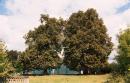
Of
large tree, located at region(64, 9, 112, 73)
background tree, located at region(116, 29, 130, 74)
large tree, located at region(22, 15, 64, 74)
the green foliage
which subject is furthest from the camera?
large tree, located at region(22, 15, 64, 74)

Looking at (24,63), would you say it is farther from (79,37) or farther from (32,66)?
(79,37)

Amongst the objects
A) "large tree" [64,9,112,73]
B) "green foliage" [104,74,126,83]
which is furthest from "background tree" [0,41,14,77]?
"large tree" [64,9,112,73]

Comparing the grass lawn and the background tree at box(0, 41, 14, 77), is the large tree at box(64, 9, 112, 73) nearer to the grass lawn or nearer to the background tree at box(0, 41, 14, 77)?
the grass lawn

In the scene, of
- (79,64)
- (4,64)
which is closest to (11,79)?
(4,64)

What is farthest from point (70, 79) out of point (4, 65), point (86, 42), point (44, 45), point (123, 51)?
point (4, 65)

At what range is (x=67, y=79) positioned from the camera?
5956 centimetres

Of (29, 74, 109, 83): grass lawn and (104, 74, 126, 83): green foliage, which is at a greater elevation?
(29, 74, 109, 83): grass lawn

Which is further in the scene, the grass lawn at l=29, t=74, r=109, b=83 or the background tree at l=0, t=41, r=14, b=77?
the grass lawn at l=29, t=74, r=109, b=83

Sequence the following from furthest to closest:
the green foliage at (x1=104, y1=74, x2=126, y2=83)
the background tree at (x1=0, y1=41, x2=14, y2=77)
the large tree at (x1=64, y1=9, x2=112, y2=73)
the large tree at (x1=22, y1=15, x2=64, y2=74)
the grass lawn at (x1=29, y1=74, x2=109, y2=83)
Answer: the large tree at (x1=22, y1=15, x2=64, y2=74) → the large tree at (x1=64, y1=9, x2=112, y2=73) → the grass lawn at (x1=29, y1=74, x2=109, y2=83) → the green foliage at (x1=104, y1=74, x2=126, y2=83) → the background tree at (x1=0, y1=41, x2=14, y2=77)

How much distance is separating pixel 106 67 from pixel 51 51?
979 cm

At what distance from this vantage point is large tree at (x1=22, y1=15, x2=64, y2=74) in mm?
71812

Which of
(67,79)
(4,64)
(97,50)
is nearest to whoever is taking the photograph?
(4,64)

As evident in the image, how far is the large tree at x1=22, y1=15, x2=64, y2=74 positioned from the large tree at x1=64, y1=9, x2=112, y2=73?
189 cm

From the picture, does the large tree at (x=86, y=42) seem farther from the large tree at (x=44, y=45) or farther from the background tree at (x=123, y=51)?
the background tree at (x=123, y=51)
